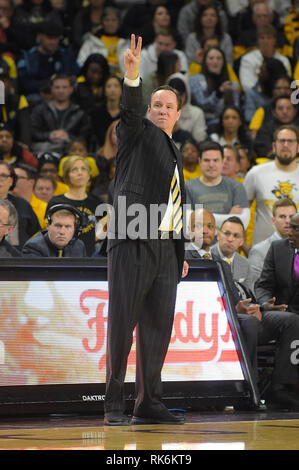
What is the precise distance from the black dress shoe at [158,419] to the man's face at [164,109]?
143 centimetres

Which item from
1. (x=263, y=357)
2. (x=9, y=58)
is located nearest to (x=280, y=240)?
(x=263, y=357)

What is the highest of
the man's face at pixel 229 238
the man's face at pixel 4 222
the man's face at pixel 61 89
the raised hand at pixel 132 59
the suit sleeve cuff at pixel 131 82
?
the man's face at pixel 61 89

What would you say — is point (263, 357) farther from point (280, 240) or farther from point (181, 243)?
point (181, 243)

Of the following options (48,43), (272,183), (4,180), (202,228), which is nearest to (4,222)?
(4,180)

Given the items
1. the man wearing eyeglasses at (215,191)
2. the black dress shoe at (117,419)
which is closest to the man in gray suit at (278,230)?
the man wearing eyeglasses at (215,191)

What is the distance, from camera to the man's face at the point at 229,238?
700cm

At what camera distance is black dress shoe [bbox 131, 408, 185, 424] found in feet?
14.8

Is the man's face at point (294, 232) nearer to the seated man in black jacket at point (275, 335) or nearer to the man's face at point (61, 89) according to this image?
the seated man in black jacket at point (275, 335)

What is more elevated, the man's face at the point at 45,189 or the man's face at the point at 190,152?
the man's face at the point at 190,152

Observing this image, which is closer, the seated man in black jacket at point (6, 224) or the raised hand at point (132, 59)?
the raised hand at point (132, 59)

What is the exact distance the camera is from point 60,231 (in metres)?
6.18

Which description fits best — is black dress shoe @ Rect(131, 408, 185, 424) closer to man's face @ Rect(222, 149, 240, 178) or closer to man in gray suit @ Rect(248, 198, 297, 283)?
man in gray suit @ Rect(248, 198, 297, 283)

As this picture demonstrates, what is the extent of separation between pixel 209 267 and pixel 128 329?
58.6 inches

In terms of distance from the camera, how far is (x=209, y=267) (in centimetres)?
579
